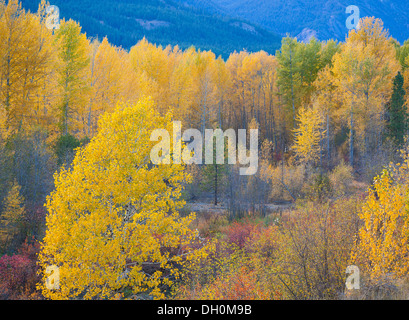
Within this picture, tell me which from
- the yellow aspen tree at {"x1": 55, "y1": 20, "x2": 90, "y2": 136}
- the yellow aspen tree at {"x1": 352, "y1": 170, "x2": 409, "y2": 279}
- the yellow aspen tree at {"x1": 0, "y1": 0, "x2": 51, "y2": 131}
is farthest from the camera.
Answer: the yellow aspen tree at {"x1": 55, "y1": 20, "x2": 90, "y2": 136}

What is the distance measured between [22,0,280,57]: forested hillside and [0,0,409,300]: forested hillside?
230ft

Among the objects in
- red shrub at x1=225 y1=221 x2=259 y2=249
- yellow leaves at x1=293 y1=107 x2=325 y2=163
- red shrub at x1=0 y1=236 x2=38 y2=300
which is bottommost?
red shrub at x1=0 y1=236 x2=38 y2=300

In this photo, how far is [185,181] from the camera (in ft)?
57.5

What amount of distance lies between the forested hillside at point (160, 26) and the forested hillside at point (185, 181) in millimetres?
70130

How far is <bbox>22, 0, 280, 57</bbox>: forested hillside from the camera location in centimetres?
10744

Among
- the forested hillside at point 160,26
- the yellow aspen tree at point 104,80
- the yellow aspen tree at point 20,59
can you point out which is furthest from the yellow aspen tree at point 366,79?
the forested hillside at point 160,26

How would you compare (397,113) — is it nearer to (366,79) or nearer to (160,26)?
(366,79)

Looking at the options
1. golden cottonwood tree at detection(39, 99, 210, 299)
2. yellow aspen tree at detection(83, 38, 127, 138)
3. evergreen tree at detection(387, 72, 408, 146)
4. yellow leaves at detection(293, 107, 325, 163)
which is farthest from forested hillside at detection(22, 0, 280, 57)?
golden cottonwood tree at detection(39, 99, 210, 299)

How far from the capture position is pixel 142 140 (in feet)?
34.3

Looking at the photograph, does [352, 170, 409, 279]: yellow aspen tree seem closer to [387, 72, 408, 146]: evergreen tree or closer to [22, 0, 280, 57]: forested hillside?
[387, 72, 408, 146]: evergreen tree

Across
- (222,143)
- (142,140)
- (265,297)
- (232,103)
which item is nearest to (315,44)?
(232,103)

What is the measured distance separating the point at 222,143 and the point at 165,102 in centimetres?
882

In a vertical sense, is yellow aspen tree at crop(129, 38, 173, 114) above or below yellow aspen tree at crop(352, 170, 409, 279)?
above
